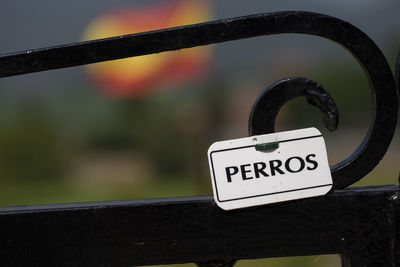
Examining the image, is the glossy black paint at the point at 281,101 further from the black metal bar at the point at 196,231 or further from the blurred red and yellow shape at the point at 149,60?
the blurred red and yellow shape at the point at 149,60

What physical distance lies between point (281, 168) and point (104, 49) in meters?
0.21

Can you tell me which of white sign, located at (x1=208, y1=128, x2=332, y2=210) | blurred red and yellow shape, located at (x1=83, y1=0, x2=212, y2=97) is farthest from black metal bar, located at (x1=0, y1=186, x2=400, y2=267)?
blurred red and yellow shape, located at (x1=83, y1=0, x2=212, y2=97)

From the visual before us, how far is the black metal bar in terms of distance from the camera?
65 cm

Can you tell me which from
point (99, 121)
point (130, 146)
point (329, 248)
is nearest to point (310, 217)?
point (329, 248)

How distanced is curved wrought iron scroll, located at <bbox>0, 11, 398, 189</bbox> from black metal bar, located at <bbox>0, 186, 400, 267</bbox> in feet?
0.31

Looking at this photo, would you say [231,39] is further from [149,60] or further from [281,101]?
[149,60]

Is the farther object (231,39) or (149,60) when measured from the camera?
(149,60)

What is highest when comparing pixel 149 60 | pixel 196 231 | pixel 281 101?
pixel 149 60

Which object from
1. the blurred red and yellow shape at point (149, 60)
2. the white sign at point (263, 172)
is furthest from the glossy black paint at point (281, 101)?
the blurred red and yellow shape at point (149, 60)

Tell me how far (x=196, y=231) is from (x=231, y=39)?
0.65 ft

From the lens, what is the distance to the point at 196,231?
0.66 m

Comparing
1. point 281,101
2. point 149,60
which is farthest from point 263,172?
point 149,60

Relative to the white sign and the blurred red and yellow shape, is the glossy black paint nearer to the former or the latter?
the white sign

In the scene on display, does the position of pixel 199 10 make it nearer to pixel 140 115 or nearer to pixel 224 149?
pixel 140 115
